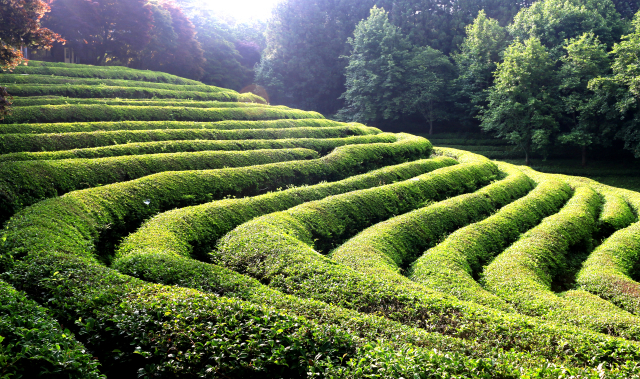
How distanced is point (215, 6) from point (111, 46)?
30860mm

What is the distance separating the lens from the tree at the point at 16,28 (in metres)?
14.4

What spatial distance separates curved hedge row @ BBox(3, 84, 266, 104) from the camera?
2348 cm

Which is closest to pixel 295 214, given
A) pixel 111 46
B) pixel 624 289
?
pixel 624 289

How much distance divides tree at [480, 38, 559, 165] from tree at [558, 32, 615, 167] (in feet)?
4.40

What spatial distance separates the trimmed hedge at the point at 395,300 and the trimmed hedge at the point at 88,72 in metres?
26.2

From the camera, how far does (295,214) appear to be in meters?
13.2

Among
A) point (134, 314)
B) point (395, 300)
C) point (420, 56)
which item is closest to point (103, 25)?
point (420, 56)

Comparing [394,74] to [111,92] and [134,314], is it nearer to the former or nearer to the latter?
[111,92]

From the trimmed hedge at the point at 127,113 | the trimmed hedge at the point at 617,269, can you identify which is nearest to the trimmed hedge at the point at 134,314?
the trimmed hedge at the point at 617,269

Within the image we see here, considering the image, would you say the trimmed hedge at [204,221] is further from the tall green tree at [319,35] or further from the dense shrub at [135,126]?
the tall green tree at [319,35]

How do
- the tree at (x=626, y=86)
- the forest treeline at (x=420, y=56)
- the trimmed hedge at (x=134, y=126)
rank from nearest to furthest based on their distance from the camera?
the trimmed hedge at (x=134, y=126) < the tree at (x=626, y=86) < the forest treeline at (x=420, y=56)

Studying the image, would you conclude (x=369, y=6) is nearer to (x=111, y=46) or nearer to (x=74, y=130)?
(x=111, y=46)

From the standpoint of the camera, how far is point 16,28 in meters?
14.7

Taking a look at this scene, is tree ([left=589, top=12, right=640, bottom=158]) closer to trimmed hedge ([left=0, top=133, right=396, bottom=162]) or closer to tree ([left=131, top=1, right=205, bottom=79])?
trimmed hedge ([left=0, top=133, right=396, bottom=162])
